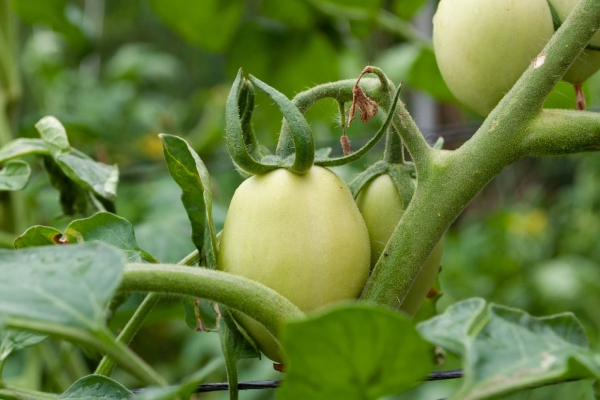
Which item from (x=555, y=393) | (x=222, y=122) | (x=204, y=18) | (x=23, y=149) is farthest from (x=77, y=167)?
(x=555, y=393)

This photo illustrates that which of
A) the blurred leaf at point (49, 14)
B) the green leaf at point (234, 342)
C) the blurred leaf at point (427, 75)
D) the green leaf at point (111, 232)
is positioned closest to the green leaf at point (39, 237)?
the green leaf at point (111, 232)

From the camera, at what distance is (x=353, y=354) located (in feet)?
0.77

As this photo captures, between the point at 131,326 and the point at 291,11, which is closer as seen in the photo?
the point at 131,326

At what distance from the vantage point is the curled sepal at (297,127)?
13.2 inches

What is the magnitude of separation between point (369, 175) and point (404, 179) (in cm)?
2

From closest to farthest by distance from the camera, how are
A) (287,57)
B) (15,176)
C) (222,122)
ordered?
(15,176) < (287,57) < (222,122)

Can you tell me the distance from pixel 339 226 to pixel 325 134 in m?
1.52

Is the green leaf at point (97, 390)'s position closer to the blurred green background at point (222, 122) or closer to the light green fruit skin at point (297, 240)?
the light green fruit skin at point (297, 240)

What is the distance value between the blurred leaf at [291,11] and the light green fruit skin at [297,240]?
589 millimetres

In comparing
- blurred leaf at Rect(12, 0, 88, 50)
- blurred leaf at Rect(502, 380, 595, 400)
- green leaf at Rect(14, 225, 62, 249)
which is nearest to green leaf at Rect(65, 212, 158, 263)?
green leaf at Rect(14, 225, 62, 249)

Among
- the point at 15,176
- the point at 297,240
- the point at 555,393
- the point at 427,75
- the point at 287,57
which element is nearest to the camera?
the point at 297,240

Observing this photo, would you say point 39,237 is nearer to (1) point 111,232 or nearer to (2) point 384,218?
(1) point 111,232

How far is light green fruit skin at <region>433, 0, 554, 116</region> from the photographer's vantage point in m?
0.38

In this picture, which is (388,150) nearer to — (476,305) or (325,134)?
(476,305)
